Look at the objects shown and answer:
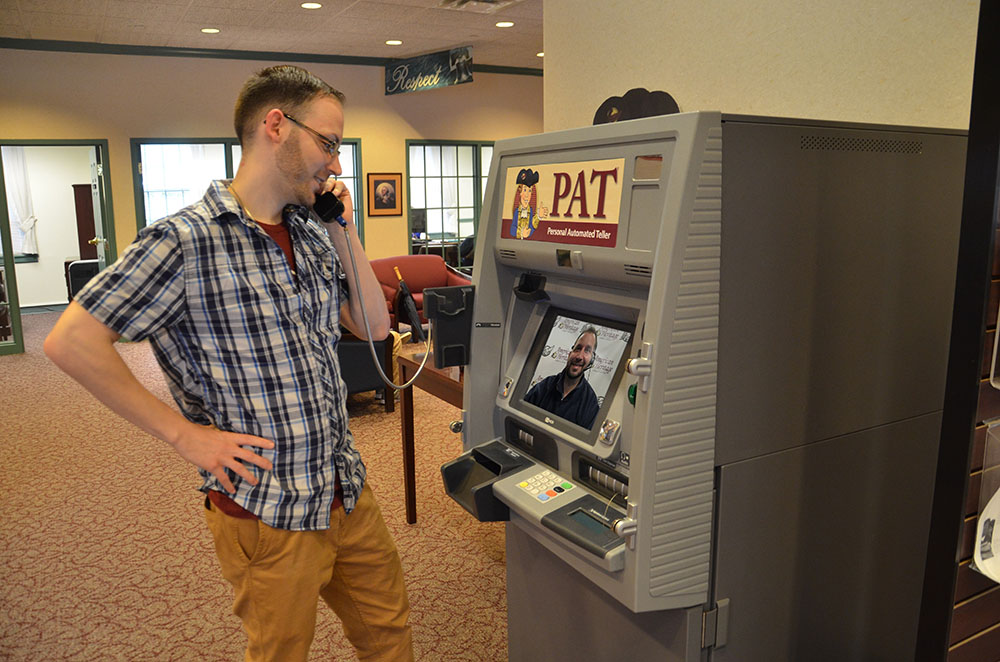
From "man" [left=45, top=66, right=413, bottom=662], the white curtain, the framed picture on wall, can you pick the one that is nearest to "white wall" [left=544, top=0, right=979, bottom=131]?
"man" [left=45, top=66, right=413, bottom=662]

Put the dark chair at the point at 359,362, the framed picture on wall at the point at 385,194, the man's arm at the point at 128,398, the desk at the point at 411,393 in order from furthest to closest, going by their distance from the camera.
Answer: the framed picture on wall at the point at 385,194
the dark chair at the point at 359,362
the desk at the point at 411,393
the man's arm at the point at 128,398

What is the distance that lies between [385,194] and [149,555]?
6695mm

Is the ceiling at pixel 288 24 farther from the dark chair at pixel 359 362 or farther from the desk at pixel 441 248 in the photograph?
the dark chair at pixel 359 362

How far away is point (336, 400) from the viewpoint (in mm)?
1672

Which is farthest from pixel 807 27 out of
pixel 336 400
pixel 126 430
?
pixel 126 430

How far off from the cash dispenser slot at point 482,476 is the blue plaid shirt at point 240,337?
0.37 metres

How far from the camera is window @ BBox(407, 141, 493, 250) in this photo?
31.7ft

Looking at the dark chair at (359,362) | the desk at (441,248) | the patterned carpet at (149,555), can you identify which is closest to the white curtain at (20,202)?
the desk at (441,248)

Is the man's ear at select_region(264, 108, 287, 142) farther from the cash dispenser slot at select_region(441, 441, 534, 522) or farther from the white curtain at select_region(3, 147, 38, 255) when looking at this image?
the white curtain at select_region(3, 147, 38, 255)

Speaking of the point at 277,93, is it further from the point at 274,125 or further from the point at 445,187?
the point at 445,187

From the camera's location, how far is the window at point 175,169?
835 centimetres

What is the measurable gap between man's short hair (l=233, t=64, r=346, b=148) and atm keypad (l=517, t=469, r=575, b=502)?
98 cm

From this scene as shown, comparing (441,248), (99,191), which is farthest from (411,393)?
(441,248)

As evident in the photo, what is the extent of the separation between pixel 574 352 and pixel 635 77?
4.81 feet
